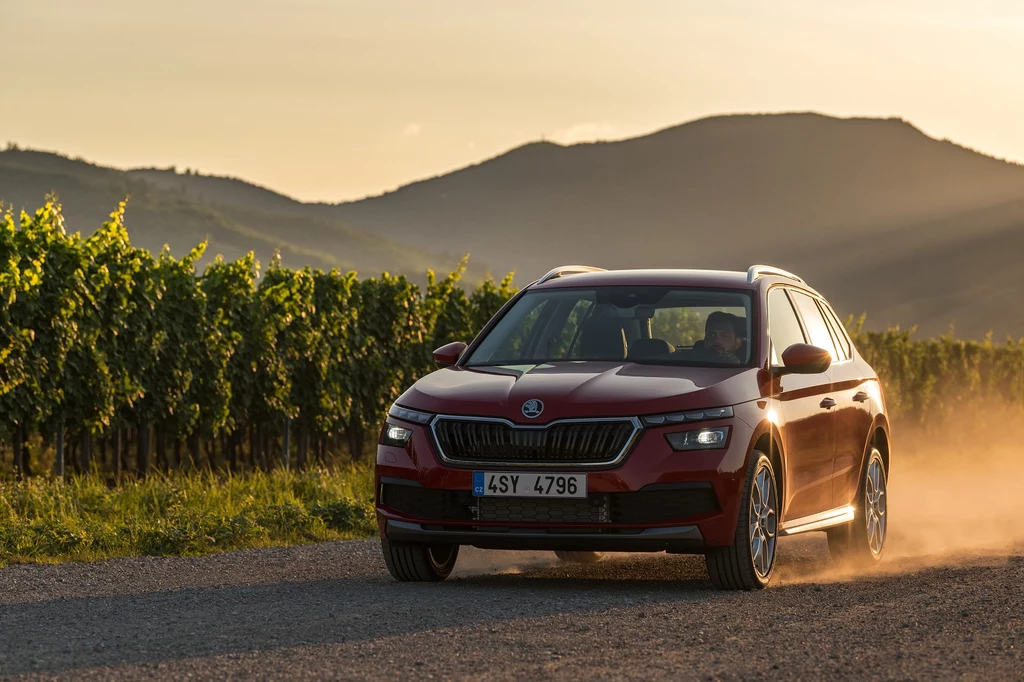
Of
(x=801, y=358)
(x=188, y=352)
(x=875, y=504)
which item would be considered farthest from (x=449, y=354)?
(x=188, y=352)

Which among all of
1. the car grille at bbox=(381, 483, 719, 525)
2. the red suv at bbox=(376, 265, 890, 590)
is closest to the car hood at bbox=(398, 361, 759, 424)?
Result: the red suv at bbox=(376, 265, 890, 590)

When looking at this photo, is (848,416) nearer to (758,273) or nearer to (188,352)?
(758,273)

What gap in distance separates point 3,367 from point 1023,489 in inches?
482

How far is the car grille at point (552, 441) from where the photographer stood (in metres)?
8.62

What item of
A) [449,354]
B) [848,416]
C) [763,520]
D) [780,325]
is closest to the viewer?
[763,520]

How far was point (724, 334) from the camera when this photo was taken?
9.76 m

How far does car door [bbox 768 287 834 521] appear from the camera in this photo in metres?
9.53

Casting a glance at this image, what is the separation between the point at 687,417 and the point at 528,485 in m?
0.94

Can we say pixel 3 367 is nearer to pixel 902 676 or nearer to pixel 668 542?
pixel 668 542

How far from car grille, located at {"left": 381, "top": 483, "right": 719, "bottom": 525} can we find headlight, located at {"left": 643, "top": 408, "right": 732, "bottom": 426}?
0.34 metres

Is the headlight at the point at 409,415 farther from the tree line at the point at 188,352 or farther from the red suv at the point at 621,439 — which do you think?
the tree line at the point at 188,352

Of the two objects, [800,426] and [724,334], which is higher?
[724,334]

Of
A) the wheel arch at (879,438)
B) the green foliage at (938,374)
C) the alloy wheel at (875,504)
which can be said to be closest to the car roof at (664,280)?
the wheel arch at (879,438)

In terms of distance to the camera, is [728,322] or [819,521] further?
[819,521]
